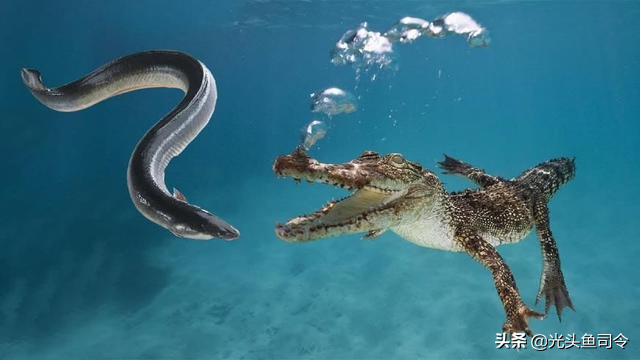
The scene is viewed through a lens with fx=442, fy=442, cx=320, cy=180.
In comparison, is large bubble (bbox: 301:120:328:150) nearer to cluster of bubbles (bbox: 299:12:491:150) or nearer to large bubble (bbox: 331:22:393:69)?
cluster of bubbles (bbox: 299:12:491:150)

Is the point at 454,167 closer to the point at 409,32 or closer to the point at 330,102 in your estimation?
the point at 330,102

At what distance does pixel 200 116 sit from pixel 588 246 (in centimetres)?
1546

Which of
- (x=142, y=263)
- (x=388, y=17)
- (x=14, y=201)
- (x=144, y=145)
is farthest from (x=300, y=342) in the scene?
(x=388, y=17)

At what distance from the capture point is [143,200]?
A: 265 cm

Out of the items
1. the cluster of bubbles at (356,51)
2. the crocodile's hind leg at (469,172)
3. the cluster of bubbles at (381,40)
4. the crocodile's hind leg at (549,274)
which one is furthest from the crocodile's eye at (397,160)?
the cluster of bubbles at (381,40)

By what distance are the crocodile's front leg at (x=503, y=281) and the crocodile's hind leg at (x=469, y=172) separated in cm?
135

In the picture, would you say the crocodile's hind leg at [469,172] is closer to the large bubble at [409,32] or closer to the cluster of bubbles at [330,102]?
the cluster of bubbles at [330,102]

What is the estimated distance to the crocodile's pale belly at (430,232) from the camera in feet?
11.1

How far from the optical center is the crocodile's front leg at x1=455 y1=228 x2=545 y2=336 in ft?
9.05

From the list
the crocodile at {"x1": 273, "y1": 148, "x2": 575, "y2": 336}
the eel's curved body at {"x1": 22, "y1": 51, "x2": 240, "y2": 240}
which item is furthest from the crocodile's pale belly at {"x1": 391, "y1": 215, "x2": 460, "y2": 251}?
the eel's curved body at {"x1": 22, "y1": 51, "x2": 240, "y2": 240}

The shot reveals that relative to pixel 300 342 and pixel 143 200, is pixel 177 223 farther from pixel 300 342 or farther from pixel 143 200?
pixel 300 342

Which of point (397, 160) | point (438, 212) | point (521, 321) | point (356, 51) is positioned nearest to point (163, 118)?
point (397, 160)

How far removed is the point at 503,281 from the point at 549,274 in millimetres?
1205

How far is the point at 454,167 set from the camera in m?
5.32
